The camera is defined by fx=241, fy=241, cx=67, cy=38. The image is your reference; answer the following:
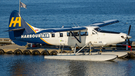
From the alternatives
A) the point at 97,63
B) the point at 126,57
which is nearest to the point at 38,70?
the point at 97,63

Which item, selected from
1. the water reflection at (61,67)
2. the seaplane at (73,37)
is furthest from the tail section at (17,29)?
the water reflection at (61,67)

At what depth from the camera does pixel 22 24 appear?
27531mm

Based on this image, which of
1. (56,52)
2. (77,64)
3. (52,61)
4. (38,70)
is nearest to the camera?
(38,70)

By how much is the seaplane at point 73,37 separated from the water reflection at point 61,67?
2.65 feet

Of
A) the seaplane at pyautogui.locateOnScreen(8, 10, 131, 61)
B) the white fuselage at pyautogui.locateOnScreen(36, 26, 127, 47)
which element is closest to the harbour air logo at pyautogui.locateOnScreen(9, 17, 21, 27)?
the seaplane at pyautogui.locateOnScreen(8, 10, 131, 61)

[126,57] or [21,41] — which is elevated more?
[21,41]

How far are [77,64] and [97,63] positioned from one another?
190cm

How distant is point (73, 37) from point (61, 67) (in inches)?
179

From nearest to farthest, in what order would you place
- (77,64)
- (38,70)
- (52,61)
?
(38,70) < (77,64) < (52,61)

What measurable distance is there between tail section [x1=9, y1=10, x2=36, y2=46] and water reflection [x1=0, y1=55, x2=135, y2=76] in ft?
9.45

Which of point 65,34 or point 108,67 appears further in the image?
point 65,34

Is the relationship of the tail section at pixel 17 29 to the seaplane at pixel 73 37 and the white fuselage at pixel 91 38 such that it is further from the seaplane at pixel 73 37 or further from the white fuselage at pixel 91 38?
the white fuselage at pixel 91 38

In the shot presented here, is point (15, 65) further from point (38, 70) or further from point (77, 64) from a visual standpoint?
point (77, 64)

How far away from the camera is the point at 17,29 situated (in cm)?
2694
